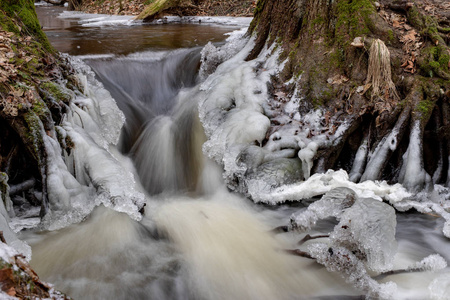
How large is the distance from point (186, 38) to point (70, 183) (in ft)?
21.7

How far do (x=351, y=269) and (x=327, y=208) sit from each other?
2.15ft

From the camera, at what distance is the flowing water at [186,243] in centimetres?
272

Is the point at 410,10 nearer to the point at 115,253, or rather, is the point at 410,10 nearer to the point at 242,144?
the point at 242,144

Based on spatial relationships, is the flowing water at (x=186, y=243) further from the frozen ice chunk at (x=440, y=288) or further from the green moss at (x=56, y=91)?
the green moss at (x=56, y=91)

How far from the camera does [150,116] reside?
563 centimetres

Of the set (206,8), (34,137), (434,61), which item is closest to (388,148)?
(434,61)

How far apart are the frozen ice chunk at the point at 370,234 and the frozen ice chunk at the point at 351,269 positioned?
0.20ft

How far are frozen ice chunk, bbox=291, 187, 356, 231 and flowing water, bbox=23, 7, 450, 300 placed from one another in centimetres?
22

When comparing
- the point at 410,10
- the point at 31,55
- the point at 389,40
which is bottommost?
the point at 31,55

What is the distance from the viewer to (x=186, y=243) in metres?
3.31

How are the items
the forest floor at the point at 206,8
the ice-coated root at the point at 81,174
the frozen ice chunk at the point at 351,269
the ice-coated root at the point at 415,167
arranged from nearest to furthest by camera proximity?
the frozen ice chunk at the point at 351,269
the ice-coated root at the point at 81,174
the ice-coated root at the point at 415,167
the forest floor at the point at 206,8

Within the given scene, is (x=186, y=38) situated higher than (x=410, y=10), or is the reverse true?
(x=410, y=10)

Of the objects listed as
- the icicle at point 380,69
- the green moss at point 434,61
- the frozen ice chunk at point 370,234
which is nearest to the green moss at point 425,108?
the icicle at point 380,69

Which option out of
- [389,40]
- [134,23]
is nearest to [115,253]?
[389,40]
